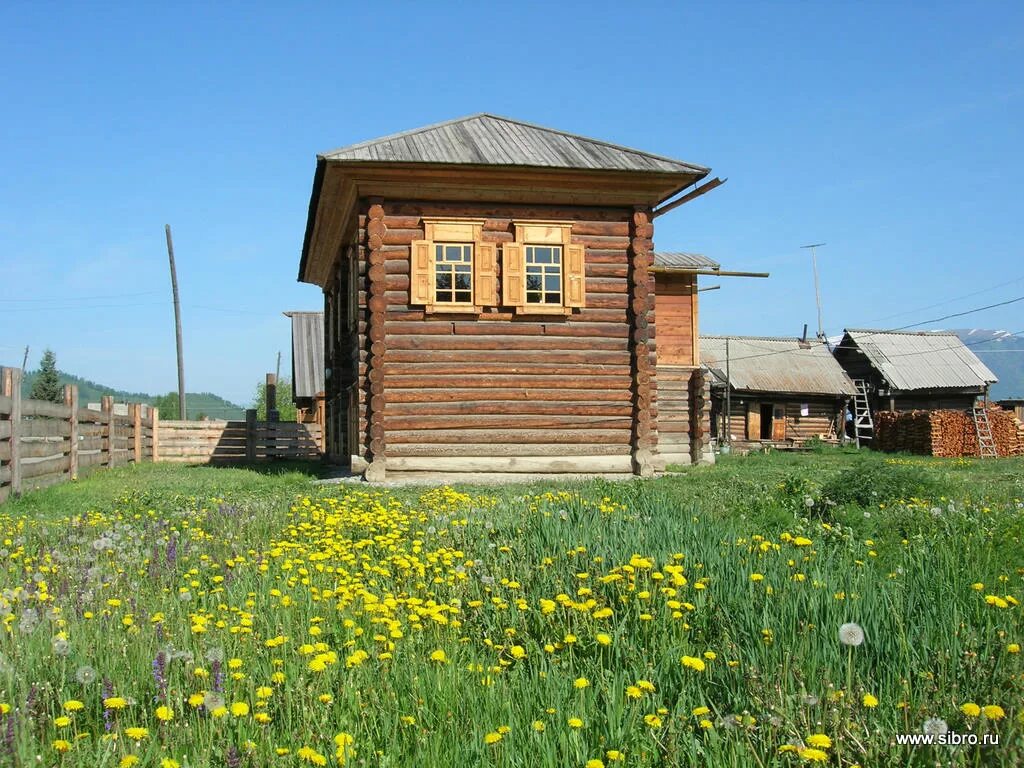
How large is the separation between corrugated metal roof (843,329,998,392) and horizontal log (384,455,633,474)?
34.7 meters

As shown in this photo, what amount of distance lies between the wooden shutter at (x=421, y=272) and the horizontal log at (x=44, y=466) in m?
6.58

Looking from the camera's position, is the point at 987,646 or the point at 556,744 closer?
the point at 556,744

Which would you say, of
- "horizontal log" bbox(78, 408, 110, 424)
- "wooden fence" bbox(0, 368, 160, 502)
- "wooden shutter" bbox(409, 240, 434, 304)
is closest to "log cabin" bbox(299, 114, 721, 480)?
"wooden shutter" bbox(409, 240, 434, 304)

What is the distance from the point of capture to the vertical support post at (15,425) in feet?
43.2

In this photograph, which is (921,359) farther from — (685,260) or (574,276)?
(574,276)

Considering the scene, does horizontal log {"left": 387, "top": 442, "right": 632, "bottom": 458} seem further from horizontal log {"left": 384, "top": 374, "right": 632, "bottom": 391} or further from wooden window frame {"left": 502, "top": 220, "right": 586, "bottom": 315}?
wooden window frame {"left": 502, "top": 220, "right": 586, "bottom": 315}

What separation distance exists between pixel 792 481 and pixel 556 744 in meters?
7.88

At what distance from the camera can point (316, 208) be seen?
1944 cm

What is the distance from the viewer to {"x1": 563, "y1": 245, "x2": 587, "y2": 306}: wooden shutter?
1716cm

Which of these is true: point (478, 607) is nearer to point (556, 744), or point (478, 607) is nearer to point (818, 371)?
point (556, 744)

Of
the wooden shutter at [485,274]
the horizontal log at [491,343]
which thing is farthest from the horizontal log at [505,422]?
the wooden shutter at [485,274]

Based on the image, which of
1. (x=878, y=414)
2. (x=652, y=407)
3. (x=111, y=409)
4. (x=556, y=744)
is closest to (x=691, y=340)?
(x=652, y=407)

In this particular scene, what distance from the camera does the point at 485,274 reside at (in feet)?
55.7

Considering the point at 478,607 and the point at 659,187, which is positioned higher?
the point at 659,187
